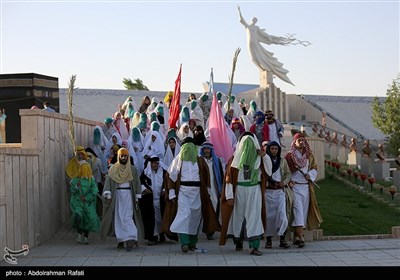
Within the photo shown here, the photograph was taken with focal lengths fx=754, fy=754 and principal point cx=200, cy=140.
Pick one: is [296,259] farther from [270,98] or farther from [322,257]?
[270,98]

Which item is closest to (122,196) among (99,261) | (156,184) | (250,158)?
(156,184)

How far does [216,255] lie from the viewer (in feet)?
32.2

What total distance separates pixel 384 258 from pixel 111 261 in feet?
11.0

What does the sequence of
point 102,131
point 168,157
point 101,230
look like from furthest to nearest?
point 102,131 < point 168,157 < point 101,230

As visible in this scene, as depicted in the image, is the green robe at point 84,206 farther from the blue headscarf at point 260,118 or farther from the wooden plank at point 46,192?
the blue headscarf at point 260,118

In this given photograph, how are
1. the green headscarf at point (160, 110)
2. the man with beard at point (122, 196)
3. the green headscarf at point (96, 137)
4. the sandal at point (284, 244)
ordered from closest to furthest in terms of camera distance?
the sandal at point (284, 244) < the man with beard at point (122, 196) < the green headscarf at point (96, 137) < the green headscarf at point (160, 110)

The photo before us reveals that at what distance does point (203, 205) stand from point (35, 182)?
2.52 m

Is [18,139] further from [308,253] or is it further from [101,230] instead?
[308,253]


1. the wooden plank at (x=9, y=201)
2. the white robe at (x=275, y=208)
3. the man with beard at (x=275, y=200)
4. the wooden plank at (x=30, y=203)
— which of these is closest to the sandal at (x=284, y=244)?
the man with beard at (x=275, y=200)

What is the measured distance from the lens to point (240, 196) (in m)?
10.0

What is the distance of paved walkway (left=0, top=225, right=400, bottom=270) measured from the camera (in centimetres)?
909

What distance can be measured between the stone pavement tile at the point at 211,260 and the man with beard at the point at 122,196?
1356mm

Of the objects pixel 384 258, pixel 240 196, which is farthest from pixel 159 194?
pixel 384 258

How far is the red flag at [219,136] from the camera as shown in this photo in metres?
12.9
